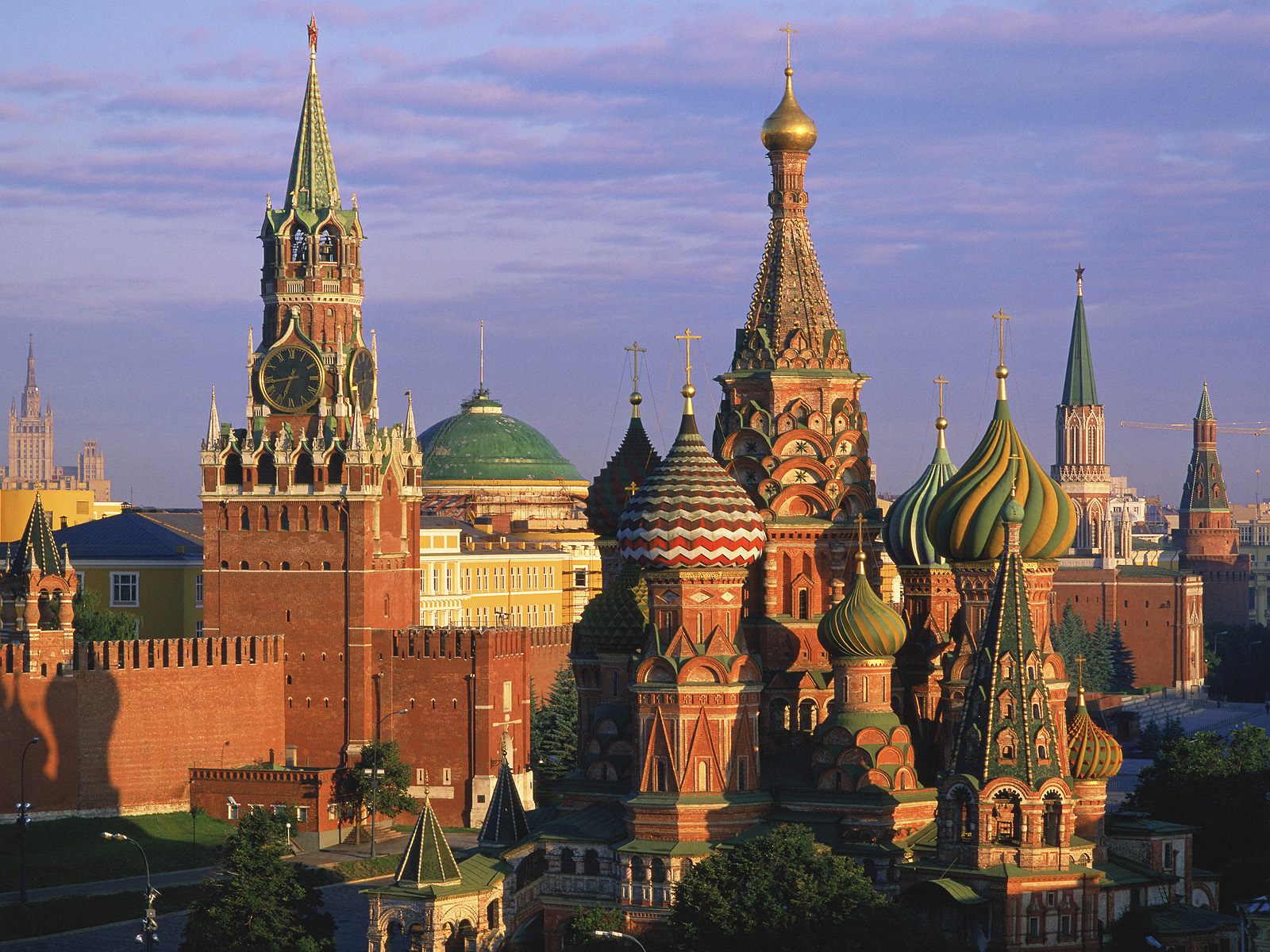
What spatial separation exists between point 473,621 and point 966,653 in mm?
63921

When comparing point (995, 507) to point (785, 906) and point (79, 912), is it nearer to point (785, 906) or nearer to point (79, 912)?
point (785, 906)

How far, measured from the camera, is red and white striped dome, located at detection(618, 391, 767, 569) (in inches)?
2687

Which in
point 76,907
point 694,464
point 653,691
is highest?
point 694,464

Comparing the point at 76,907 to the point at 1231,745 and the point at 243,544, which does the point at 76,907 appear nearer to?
the point at 243,544

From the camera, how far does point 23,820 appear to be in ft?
265

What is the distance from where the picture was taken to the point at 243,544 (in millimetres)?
101062

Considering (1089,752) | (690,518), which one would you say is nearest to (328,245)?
(690,518)

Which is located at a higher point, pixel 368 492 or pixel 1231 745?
pixel 368 492

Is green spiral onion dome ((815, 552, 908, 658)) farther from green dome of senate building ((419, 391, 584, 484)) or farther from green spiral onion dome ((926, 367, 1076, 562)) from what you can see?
green dome of senate building ((419, 391, 584, 484))

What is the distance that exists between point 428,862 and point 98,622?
4284cm

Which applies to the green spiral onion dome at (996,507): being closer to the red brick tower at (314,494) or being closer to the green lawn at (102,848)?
the green lawn at (102,848)

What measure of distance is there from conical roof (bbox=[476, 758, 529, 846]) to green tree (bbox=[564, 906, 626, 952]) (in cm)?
569

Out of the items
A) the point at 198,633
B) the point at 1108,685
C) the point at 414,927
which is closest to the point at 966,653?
the point at 414,927

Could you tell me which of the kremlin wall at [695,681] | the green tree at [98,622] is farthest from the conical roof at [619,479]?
the green tree at [98,622]
